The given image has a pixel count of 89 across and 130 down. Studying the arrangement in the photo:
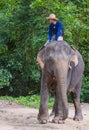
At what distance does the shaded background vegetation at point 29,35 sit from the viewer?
17391 millimetres

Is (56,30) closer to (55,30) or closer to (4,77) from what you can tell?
(55,30)

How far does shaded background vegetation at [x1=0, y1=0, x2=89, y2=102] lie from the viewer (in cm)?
1739

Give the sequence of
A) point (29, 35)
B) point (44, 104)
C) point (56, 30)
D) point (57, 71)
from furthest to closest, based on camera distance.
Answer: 1. point (29, 35)
2. point (56, 30)
3. point (44, 104)
4. point (57, 71)

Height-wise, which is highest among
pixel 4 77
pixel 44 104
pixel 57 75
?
pixel 57 75

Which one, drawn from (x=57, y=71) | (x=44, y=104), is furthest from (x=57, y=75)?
(x=44, y=104)

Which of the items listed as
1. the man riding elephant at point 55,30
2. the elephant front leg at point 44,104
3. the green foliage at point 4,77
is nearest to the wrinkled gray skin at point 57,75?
the elephant front leg at point 44,104

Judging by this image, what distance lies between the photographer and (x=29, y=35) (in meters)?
18.6

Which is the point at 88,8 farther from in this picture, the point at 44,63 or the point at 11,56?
the point at 44,63

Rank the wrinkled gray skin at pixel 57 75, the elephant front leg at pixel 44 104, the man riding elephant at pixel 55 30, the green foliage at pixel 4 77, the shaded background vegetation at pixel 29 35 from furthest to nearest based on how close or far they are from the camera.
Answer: the green foliage at pixel 4 77
the shaded background vegetation at pixel 29 35
the man riding elephant at pixel 55 30
the elephant front leg at pixel 44 104
the wrinkled gray skin at pixel 57 75

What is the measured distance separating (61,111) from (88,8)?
967 centimetres

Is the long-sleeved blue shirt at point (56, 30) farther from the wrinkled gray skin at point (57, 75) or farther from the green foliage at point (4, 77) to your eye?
the green foliage at point (4, 77)

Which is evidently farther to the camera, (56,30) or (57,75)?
(56,30)

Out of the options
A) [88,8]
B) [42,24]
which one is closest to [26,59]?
[42,24]

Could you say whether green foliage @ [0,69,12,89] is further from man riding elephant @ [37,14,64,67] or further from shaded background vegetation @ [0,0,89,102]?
man riding elephant @ [37,14,64,67]
